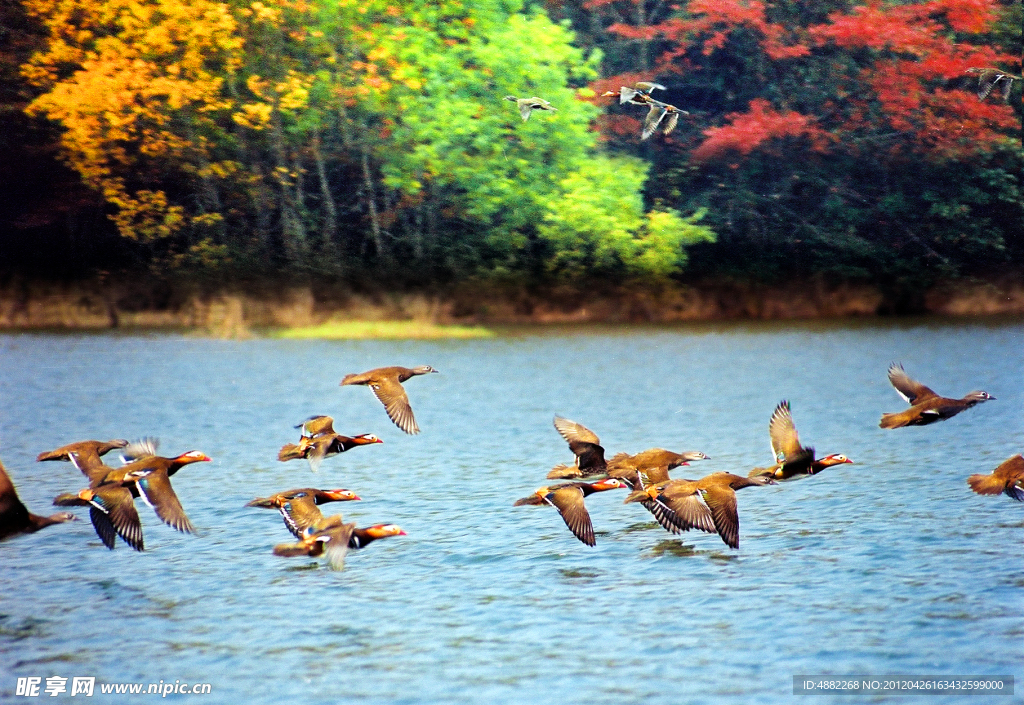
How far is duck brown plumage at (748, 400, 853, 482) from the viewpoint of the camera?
1292cm

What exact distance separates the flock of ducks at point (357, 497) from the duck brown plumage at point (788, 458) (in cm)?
1

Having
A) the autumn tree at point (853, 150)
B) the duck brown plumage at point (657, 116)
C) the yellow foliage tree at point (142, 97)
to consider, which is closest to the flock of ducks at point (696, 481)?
the duck brown plumage at point (657, 116)

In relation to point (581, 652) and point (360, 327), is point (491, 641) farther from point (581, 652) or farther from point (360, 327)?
point (360, 327)

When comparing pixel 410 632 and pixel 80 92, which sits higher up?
pixel 80 92

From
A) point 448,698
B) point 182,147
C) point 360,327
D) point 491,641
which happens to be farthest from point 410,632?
point 182,147

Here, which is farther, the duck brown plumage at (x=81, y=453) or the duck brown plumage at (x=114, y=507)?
the duck brown plumage at (x=81, y=453)

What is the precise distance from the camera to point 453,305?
4350cm

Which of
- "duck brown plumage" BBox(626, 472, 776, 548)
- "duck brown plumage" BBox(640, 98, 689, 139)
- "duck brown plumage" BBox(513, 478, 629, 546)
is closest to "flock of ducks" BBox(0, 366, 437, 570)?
"duck brown plumage" BBox(513, 478, 629, 546)

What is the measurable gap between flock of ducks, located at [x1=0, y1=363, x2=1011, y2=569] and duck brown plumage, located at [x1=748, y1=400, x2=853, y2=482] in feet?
0.03

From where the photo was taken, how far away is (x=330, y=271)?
43.7 m

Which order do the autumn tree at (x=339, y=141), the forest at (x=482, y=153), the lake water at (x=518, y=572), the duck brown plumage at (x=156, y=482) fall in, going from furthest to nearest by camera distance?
the forest at (x=482, y=153) < the autumn tree at (x=339, y=141) < the duck brown plumage at (x=156, y=482) < the lake water at (x=518, y=572)

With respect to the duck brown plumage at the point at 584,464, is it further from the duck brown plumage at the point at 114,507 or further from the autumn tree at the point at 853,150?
the autumn tree at the point at 853,150

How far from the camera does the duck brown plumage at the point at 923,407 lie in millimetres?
13258

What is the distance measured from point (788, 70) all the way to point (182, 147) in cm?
2056
